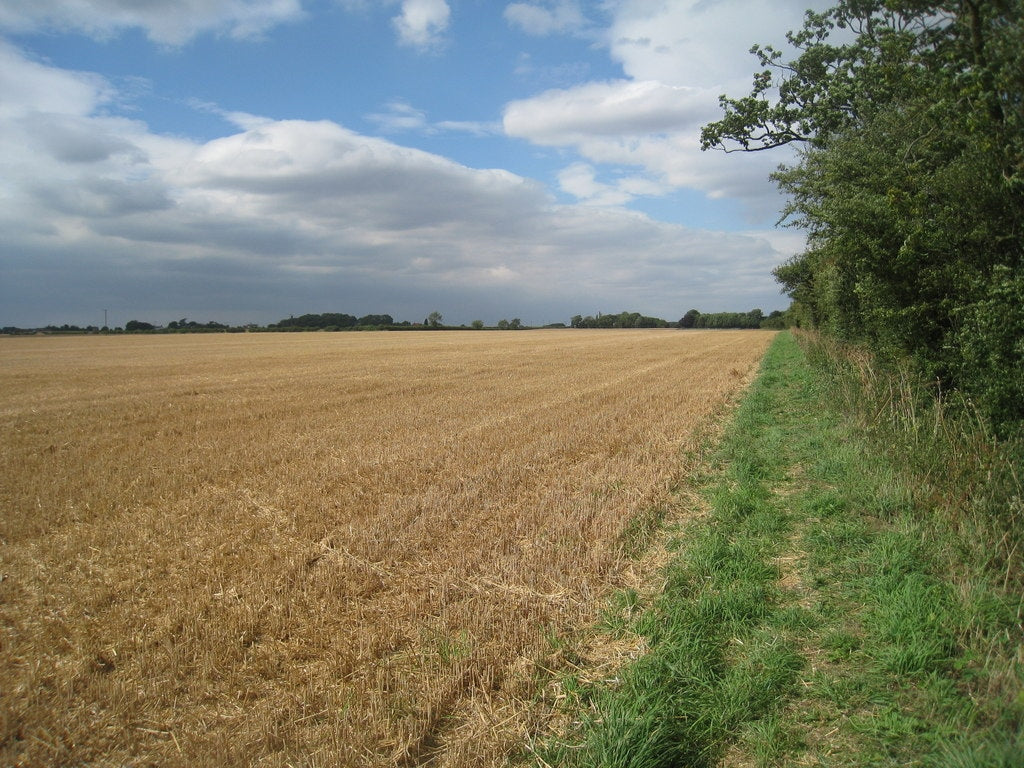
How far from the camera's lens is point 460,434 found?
456 inches

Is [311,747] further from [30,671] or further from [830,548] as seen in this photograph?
[830,548]

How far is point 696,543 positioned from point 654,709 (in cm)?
278

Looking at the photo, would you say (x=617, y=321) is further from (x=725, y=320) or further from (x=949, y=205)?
(x=949, y=205)

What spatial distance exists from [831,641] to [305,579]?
429 centimetres

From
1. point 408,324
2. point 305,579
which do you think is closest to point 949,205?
point 305,579

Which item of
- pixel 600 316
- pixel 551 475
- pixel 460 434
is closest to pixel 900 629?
pixel 551 475

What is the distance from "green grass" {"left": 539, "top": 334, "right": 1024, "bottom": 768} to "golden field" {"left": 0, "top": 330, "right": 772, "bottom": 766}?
2.08 feet

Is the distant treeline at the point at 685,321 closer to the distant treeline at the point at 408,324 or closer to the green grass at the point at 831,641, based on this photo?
the distant treeline at the point at 408,324

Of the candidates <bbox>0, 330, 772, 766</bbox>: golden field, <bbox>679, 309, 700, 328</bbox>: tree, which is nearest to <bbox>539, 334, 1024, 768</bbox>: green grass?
<bbox>0, 330, 772, 766</bbox>: golden field

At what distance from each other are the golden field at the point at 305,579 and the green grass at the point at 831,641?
635 mm

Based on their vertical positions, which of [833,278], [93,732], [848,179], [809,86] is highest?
[809,86]

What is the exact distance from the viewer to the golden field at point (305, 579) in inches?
133

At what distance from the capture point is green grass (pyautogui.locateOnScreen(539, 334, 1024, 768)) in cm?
311

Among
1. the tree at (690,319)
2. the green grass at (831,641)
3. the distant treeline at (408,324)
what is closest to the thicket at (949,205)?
the green grass at (831,641)
